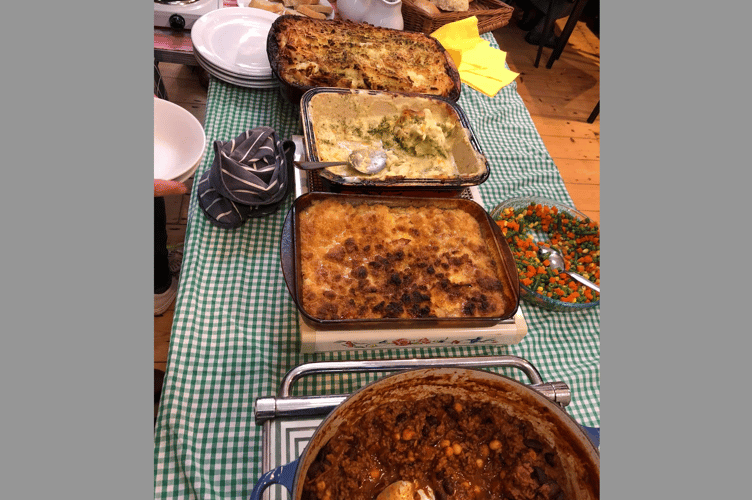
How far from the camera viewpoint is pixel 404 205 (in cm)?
117

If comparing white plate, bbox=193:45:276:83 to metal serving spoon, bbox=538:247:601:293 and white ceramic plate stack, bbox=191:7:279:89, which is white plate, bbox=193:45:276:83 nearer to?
white ceramic plate stack, bbox=191:7:279:89

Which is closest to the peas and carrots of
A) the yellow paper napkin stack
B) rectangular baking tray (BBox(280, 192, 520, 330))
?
rectangular baking tray (BBox(280, 192, 520, 330))

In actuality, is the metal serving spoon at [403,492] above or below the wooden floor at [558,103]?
above

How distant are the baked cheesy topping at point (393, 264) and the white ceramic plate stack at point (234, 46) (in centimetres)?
80

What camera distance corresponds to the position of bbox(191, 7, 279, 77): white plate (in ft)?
5.36

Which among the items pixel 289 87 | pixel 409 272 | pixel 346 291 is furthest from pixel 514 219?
pixel 289 87

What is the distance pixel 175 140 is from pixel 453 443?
1.03 metres

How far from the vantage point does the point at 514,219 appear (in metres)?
1.34

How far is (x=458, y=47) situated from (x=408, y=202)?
3.86 feet

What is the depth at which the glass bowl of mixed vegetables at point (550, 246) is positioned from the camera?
1.16m

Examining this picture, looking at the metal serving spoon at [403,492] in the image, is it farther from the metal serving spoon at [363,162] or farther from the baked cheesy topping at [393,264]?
the metal serving spoon at [363,162]

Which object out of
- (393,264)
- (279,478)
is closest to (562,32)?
(393,264)

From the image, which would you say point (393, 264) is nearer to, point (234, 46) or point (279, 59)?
point (279, 59)

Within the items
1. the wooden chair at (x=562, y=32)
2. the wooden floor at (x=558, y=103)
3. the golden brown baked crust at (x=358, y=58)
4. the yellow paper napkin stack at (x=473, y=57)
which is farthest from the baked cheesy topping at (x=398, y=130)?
the wooden chair at (x=562, y=32)
